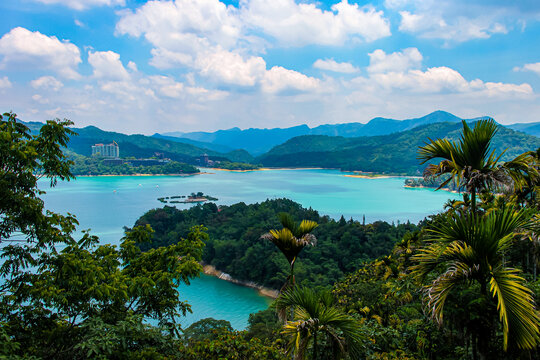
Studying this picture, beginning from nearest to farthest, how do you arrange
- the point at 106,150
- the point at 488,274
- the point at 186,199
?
the point at 488,274 < the point at 186,199 < the point at 106,150

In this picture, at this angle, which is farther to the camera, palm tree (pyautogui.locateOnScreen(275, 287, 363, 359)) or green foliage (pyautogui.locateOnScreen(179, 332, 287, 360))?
green foliage (pyautogui.locateOnScreen(179, 332, 287, 360))

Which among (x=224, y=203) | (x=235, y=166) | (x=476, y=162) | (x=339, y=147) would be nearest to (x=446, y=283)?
(x=476, y=162)

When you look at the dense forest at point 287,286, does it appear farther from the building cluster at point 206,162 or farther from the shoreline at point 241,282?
the building cluster at point 206,162

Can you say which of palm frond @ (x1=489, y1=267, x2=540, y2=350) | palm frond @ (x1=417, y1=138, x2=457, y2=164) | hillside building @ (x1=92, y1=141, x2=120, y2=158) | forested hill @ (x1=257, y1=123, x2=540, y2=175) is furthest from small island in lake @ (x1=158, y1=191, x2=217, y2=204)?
hillside building @ (x1=92, y1=141, x2=120, y2=158)

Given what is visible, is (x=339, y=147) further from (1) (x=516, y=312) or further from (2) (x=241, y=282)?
(1) (x=516, y=312)

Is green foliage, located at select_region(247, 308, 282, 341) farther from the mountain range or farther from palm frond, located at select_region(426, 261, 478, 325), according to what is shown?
the mountain range
